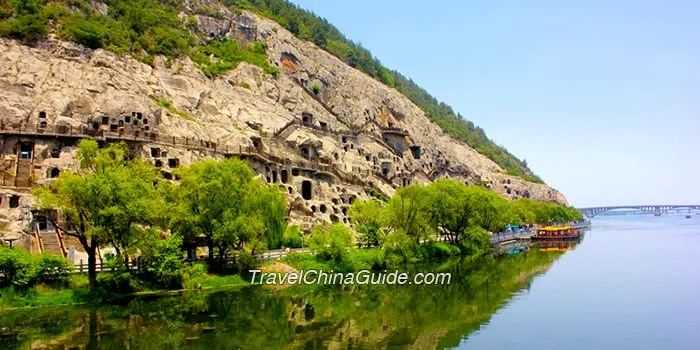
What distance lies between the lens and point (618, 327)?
30.7 m

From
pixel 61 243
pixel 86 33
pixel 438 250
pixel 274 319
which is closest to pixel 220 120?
pixel 86 33

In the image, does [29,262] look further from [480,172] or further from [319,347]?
[480,172]

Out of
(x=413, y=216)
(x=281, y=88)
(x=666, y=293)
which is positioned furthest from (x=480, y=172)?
(x=666, y=293)

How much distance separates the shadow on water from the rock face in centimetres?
1529

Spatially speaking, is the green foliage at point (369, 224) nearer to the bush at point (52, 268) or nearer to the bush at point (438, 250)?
the bush at point (438, 250)

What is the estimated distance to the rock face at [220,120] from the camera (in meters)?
56.6

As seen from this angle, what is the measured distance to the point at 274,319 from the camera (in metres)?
32.8

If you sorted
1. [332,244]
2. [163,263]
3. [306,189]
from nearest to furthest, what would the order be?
[163,263], [332,244], [306,189]

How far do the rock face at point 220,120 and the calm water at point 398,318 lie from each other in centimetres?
1715

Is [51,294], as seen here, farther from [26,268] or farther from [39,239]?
[39,239]

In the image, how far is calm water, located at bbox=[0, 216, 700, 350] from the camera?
2725 cm

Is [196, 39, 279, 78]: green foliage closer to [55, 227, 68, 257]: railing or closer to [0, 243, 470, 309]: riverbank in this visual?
[0, 243, 470, 309]: riverbank

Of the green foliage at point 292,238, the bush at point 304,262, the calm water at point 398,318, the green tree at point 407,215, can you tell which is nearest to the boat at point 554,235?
the green tree at point 407,215

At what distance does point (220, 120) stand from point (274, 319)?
167ft
